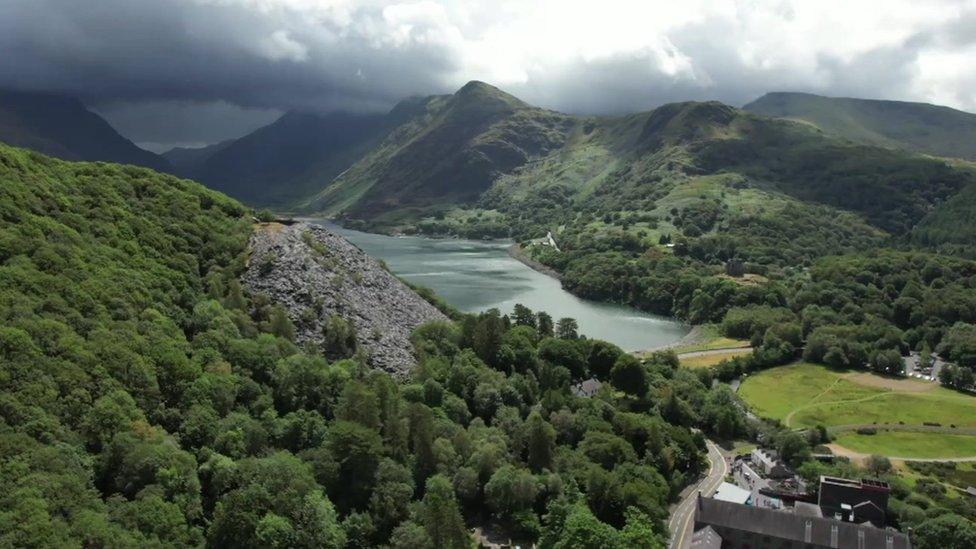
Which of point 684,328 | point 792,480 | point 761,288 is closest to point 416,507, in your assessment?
point 792,480

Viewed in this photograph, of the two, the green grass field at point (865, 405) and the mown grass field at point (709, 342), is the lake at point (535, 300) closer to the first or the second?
the mown grass field at point (709, 342)

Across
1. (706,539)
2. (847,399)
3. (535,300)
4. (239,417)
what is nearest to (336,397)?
(239,417)

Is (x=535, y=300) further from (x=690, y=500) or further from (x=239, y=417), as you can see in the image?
(x=239, y=417)

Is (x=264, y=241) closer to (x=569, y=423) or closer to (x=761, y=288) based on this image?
(x=569, y=423)

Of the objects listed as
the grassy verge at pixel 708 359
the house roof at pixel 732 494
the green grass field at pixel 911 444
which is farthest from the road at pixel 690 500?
the grassy verge at pixel 708 359

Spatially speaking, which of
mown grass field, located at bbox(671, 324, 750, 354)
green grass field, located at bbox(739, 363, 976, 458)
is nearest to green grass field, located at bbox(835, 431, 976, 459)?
green grass field, located at bbox(739, 363, 976, 458)

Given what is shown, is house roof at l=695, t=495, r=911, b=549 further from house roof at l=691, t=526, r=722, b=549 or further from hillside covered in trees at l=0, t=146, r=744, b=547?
hillside covered in trees at l=0, t=146, r=744, b=547
